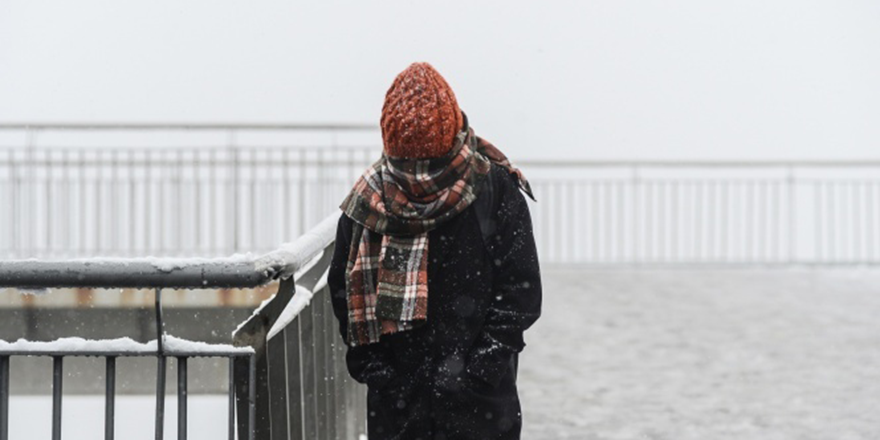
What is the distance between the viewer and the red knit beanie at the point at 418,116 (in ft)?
11.2

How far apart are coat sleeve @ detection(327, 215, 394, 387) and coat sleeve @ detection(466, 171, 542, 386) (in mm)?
242

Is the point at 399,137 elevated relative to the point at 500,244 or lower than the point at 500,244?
elevated

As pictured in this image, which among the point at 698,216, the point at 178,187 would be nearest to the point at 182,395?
the point at 178,187

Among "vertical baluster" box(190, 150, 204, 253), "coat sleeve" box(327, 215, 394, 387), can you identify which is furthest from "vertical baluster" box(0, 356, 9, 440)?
"vertical baluster" box(190, 150, 204, 253)

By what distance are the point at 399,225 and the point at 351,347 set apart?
410 millimetres

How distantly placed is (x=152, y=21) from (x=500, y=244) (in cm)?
7361

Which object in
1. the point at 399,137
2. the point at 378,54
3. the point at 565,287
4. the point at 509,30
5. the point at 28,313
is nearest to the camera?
the point at 399,137

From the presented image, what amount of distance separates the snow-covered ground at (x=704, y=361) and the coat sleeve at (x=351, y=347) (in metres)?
3.30

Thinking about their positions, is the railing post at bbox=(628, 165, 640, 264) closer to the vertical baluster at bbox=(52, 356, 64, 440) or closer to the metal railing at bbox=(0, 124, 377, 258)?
the metal railing at bbox=(0, 124, 377, 258)

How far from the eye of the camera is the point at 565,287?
14086 mm

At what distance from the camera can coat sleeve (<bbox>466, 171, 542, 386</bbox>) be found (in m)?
3.55

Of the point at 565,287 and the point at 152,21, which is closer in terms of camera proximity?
the point at 565,287

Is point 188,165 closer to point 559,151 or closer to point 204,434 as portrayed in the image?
point 204,434

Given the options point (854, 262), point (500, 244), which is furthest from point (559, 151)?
point (500, 244)
